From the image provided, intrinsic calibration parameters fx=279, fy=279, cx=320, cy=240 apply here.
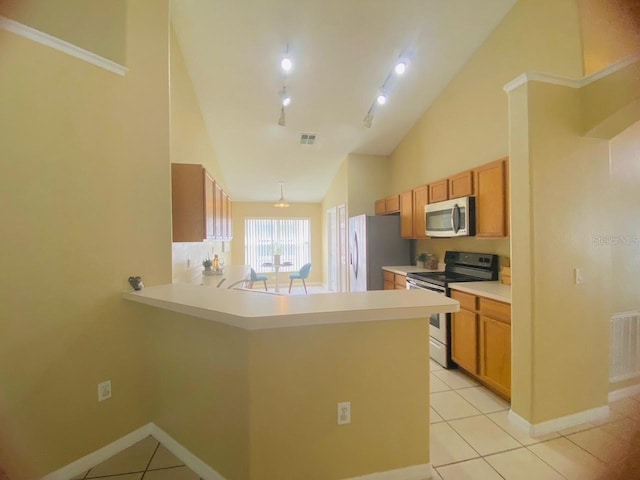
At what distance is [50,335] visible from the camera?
1536 mm

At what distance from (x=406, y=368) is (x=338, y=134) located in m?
3.99

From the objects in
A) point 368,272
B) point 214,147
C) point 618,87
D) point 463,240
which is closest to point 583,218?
point 618,87

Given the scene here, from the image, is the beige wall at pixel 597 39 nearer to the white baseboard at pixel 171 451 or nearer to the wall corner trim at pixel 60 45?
the white baseboard at pixel 171 451

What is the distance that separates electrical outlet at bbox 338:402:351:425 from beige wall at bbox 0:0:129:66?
2.49 meters

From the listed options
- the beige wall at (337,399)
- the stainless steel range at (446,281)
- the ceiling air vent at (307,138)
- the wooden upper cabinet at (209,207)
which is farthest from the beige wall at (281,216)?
the beige wall at (337,399)

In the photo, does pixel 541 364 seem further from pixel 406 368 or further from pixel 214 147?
pixel 214 147

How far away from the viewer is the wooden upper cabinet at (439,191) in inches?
132

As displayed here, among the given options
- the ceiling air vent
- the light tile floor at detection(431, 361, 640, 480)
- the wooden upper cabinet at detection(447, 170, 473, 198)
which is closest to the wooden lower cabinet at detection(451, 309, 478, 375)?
the light tile floor at detection(431, 361, 640, 480)

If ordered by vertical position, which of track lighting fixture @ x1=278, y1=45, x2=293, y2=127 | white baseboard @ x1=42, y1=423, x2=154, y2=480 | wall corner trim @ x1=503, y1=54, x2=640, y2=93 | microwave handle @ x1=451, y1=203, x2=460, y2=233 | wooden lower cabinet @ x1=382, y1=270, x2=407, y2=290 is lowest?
white baseboard @ x1=42, y1=423, x2=154, y2=480

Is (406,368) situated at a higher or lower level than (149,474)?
higher

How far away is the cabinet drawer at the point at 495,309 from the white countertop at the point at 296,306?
948 millimetres

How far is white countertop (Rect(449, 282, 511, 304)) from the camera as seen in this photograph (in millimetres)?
2225

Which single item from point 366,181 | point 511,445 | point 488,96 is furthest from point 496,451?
point 366,181

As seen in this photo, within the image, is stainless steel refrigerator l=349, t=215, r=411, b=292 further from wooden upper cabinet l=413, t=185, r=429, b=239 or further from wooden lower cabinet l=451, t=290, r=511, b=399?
wooden lower cabinet l=451, t=290, r=511, b=399
